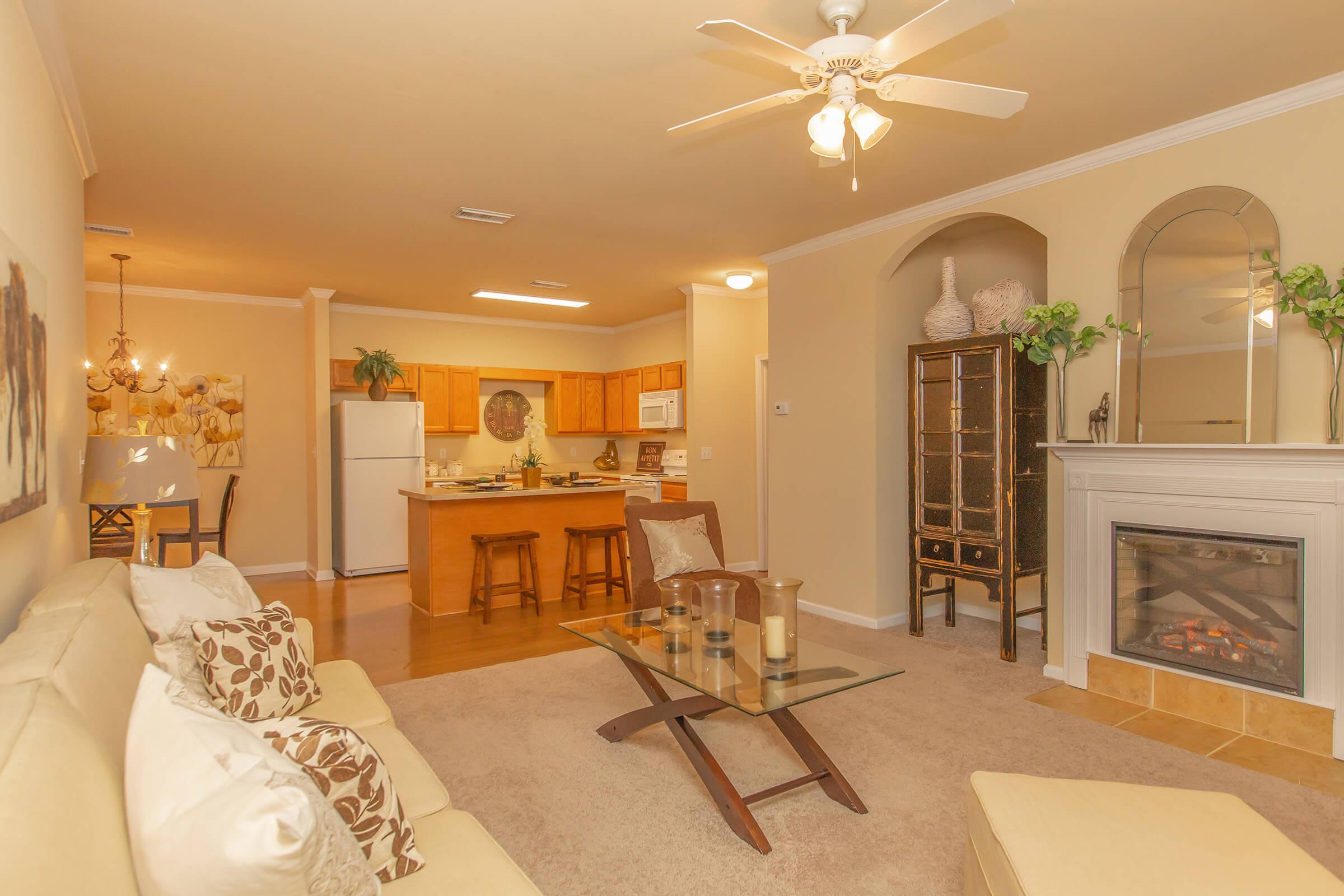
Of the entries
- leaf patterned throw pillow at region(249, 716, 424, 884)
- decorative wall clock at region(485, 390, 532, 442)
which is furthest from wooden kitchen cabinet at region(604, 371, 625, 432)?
leaf patterned throw pillow at region(249, 716, 424, 884)

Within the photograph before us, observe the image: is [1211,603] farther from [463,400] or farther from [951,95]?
[463,400]

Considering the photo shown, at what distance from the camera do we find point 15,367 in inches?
74.7

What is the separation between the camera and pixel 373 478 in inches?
265

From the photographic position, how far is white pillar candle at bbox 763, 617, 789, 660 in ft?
8.13

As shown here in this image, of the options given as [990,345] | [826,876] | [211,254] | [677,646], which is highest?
[211,254]

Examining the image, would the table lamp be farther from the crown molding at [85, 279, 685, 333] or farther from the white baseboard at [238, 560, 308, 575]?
the white baseboard at [238, 560, 308, 575]

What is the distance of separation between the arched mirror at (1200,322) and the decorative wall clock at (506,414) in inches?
238

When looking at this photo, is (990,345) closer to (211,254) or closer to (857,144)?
(857,144)

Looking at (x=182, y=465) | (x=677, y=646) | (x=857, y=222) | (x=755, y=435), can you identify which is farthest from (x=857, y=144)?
(x=755, y=435)

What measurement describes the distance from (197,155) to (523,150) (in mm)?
1497

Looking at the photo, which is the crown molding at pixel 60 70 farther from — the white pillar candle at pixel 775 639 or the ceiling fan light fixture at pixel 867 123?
the white pillar candle at pixel 775 639

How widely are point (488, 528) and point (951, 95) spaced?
427 cm

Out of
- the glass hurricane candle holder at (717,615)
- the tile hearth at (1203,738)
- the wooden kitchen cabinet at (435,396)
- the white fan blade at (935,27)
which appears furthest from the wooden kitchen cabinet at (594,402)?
the white fan blade at (935,27)

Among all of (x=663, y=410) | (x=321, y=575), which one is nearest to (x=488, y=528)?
(x=321, y=575)
